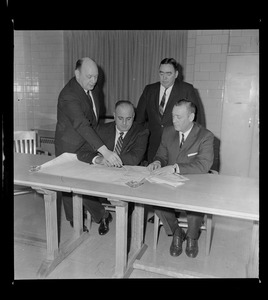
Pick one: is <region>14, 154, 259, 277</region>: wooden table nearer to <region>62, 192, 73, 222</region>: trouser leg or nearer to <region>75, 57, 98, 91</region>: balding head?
<region>62, 192, 73, 222</region>: trouser leg

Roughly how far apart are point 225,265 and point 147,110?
1.63 meters

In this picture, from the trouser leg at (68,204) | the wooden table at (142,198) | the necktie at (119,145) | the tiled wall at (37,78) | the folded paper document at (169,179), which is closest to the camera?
the wooden table at (142,198)

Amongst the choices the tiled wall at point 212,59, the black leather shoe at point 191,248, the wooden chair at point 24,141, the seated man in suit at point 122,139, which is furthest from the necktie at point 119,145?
the tiled wall at point 212,59

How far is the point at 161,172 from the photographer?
2242 millimetres

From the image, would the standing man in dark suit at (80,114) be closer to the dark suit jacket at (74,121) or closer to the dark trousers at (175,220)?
the dark suit jacket at (74,121)

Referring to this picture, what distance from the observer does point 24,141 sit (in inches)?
139

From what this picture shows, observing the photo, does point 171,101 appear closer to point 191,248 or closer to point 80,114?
point 80,114

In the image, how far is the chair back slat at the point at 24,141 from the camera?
3.43m

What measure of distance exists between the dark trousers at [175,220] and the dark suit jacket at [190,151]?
378 millimetres

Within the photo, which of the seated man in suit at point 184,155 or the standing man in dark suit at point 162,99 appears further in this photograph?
the standing man in dark suit at point 162,99

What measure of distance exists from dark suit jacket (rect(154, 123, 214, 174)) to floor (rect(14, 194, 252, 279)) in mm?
766

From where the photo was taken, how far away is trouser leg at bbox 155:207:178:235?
8.48 ft

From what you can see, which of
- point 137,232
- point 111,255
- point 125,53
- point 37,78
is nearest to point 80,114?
point 137,232
